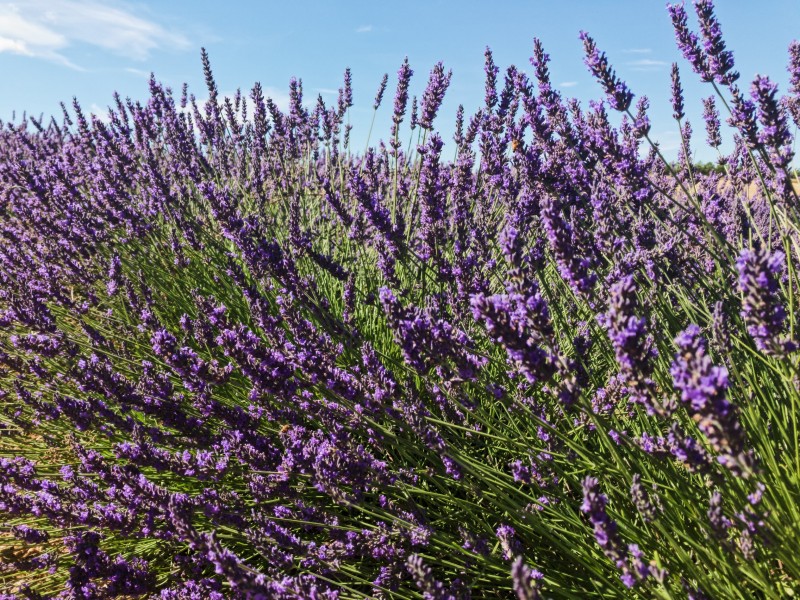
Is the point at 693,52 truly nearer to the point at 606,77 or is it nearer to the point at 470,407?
the point at 606,77

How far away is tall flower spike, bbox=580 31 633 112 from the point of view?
2.48 m

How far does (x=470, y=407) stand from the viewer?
243cm

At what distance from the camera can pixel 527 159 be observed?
288 cm

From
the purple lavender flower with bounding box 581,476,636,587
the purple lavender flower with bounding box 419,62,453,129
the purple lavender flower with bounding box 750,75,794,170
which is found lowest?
the purple lavender flower with bounding box 581,476,636,587

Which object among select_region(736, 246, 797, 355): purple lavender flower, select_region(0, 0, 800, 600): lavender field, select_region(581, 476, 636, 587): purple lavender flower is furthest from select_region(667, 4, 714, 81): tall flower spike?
select_region(581, 476, 636, 587): purple lavender flower

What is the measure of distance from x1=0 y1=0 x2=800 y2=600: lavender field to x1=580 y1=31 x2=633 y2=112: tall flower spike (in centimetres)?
1

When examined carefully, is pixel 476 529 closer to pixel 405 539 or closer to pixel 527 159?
pixel 405 539

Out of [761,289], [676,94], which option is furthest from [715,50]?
[761,289]

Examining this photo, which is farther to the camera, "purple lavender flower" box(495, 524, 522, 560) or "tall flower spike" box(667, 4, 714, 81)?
"tall flower spike" box(667, 4, 714, 81)

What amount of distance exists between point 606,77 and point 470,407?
61.0 inches

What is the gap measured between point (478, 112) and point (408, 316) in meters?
3.57

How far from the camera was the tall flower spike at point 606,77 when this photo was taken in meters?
2.48

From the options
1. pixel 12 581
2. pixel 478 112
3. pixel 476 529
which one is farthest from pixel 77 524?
pixel 478 112

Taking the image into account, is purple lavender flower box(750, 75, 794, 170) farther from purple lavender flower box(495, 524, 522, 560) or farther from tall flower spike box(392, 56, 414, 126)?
tall flower spike box(392, 56, 414, 126)
